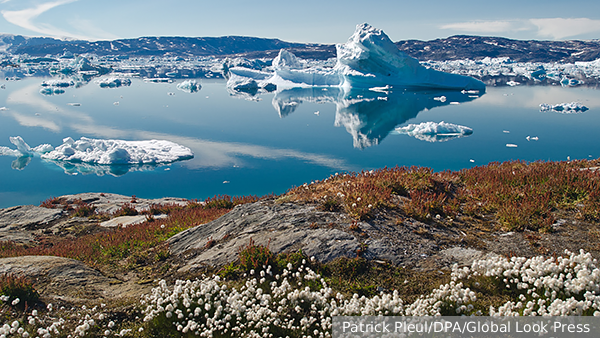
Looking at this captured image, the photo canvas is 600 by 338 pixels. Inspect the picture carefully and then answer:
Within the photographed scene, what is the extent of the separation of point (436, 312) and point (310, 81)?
196ft

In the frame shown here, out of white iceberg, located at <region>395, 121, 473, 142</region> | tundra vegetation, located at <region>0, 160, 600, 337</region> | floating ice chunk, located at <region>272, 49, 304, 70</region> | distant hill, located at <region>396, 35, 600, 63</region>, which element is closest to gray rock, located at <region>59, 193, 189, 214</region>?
tundra vegetation, located at <region>0, 160, 600, 337</region>

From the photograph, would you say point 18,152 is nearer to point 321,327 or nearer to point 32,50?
point 321,327

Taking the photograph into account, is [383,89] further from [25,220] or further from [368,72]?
[25,220]

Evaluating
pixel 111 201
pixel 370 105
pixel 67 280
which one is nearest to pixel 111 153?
pixel 111 201

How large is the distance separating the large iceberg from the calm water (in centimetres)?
419

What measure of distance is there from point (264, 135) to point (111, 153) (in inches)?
460

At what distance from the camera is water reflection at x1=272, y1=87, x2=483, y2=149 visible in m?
31.3

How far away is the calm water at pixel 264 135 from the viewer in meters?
19.3

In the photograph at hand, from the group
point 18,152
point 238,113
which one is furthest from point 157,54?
point 18,152

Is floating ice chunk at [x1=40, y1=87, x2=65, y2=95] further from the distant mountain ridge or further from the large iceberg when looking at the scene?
the distant mountain ridge

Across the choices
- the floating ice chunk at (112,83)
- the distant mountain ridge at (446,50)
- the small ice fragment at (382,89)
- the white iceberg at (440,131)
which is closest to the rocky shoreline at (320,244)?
the white iceberg at (440,131)

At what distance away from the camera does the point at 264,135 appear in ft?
95.7

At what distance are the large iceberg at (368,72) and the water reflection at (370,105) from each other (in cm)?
164

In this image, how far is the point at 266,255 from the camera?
4.96 meters
